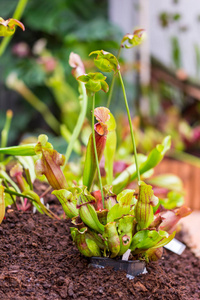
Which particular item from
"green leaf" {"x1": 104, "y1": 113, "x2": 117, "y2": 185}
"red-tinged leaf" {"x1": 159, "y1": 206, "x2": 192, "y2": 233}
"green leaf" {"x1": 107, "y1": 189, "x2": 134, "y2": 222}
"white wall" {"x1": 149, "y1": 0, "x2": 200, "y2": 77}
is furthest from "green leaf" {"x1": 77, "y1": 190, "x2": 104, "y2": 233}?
"white wall" {"x1": 149, "y1": 0, "x2": 200, "y2": 77}

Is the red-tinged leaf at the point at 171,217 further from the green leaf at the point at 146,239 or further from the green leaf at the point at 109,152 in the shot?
the green leaf at the point at 109,152

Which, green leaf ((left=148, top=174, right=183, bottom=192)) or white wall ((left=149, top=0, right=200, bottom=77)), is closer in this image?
green leaf ((left=148, top=174, right=183, bottom=192))

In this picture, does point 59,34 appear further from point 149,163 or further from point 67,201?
point 67,201

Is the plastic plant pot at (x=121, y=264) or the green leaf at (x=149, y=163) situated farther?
the green leaf at (x=149, y=163)

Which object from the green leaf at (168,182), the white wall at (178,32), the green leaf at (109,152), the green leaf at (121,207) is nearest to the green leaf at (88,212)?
the green leaf at (121,207)

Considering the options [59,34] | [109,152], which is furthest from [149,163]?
[59,34]

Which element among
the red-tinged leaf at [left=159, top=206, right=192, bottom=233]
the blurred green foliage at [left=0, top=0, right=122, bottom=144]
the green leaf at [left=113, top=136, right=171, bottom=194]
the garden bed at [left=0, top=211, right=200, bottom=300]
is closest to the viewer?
the garden bed at [left=0, top=211, right=200, bottom=300]

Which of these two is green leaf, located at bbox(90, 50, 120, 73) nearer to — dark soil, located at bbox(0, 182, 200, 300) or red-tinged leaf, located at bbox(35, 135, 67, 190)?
red-tinged leaf, located at bbox(35, 135, 67, 190)

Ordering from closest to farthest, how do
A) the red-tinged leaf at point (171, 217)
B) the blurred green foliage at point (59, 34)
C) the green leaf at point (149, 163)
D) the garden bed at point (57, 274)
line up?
the garden bed at point (57, 274), the red-tinged leaf at point (171, 217), the green leaf at point (149, 163), the blurred green foliage at point (59, 34)
